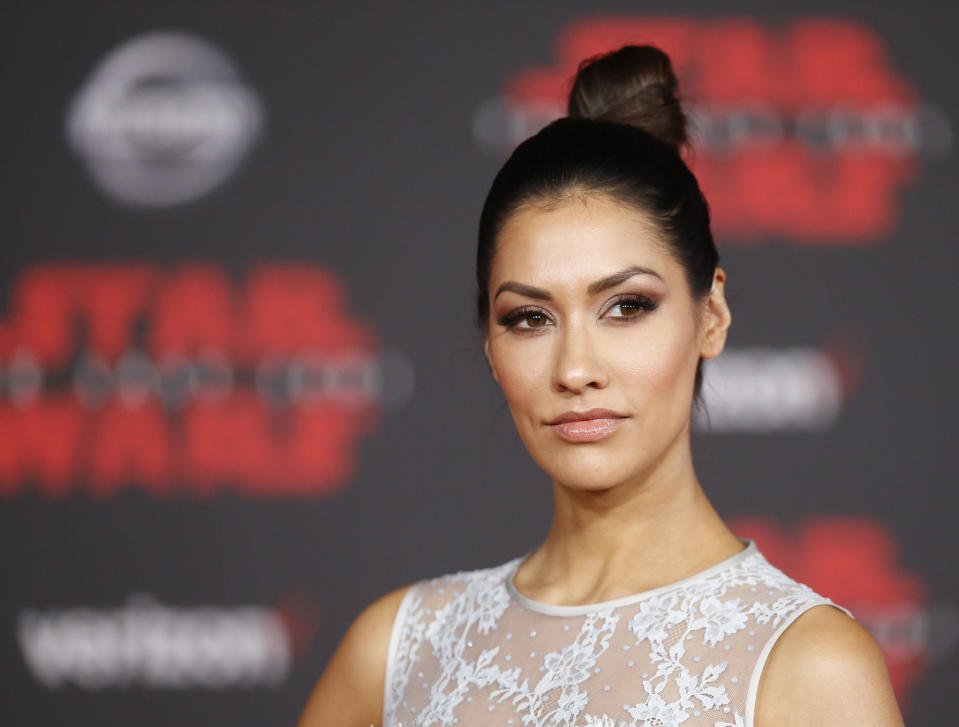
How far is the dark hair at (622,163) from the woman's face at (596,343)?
0.09ft

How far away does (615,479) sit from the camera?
1363mm

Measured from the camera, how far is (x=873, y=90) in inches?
102

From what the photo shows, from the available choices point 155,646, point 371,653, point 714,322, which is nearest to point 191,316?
point 155,646

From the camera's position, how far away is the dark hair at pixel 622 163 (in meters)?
1.40

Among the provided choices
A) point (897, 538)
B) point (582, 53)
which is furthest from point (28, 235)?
point (897, 538)

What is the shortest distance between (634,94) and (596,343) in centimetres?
41

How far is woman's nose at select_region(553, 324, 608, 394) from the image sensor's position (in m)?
1.32

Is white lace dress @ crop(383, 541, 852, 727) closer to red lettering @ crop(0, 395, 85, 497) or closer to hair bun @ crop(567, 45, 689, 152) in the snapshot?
hair bun @ crop(567, 45, 689, 152)

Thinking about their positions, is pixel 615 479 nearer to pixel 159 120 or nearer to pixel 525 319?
pixel 525 319

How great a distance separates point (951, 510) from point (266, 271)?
1587mm

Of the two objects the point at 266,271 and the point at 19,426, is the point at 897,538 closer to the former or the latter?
the point at 266,271

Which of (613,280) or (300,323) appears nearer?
(613,280)

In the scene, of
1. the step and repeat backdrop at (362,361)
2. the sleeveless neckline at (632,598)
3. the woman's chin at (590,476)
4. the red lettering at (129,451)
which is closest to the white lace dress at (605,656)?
the sleeveless neckline at (632,598)

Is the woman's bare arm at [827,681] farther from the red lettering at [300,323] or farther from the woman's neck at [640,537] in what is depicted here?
the red lettering at [300,323]
